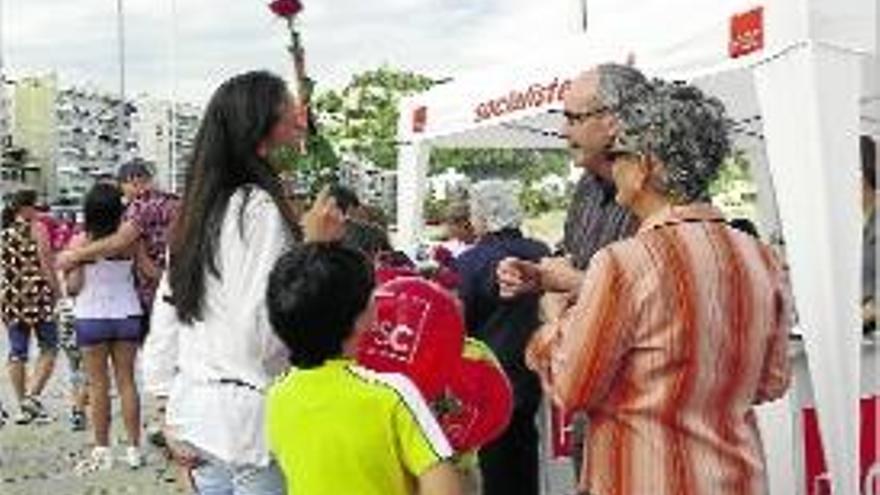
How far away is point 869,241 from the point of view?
5.46 metres

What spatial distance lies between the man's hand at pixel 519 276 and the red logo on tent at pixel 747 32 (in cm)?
265

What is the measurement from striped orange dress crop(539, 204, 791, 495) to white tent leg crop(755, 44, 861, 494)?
7.78 feet

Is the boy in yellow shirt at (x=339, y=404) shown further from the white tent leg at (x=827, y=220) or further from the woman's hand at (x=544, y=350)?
the white tent leg at (x=827, y=220)

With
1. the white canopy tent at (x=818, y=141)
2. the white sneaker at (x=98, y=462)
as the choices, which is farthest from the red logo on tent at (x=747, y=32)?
the white sneaker at (x=98, y=462)

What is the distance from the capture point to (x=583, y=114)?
3066 mm

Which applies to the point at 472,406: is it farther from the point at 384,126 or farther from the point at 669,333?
the point at 384,126

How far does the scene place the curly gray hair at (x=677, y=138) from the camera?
2682 millimetres

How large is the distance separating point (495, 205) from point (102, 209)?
2983 mm

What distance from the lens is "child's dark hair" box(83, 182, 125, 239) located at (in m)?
7.97

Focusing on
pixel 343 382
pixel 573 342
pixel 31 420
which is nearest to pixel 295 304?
pixel 343 382

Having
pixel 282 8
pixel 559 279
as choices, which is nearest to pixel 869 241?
pixel 282 8

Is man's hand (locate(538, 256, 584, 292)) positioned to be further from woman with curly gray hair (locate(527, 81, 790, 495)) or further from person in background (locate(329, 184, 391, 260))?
person in background (locate(329, 184, 391, 260))

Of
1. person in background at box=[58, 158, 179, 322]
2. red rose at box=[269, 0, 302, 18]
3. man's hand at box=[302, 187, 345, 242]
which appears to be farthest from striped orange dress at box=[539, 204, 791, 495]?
person in background at box=[58, 158, 179, 322]

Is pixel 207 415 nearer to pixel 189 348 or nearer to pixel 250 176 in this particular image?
pixel 189 348
